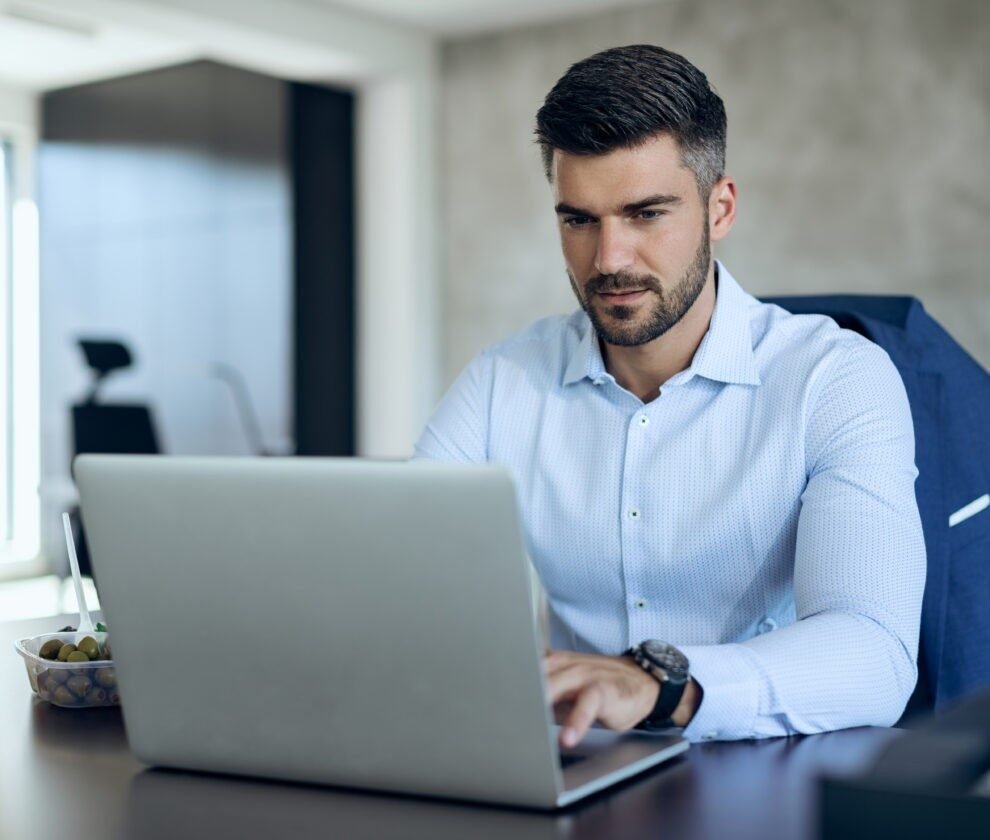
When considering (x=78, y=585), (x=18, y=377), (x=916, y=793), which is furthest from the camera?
(x=18, y=377)

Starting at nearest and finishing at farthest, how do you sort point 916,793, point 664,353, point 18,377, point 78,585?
point 916,793 → point 78,585 → point 664,353 → point 18,377

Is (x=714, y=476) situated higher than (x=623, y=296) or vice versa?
(x=623, y=296)

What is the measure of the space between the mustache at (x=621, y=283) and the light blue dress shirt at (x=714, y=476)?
0.33ft

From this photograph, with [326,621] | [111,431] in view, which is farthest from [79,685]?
[111,431]

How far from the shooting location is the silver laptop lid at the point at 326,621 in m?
0.78

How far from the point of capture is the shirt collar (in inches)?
60.1

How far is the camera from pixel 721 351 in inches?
60.4

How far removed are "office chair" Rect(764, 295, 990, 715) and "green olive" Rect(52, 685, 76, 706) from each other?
0.88m

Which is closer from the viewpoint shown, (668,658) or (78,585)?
(668,658)

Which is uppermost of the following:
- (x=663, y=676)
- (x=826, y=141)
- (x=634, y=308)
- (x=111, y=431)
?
(x=826, y=141)

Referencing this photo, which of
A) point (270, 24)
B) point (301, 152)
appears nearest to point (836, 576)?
point (270, 24)

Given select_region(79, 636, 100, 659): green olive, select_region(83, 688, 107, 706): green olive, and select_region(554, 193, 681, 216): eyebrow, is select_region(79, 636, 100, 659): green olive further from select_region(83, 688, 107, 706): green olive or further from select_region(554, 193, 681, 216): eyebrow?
select_region(554, 193, 681, 216): eyebrow

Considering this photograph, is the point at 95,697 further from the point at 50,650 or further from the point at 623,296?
the point at 623,296

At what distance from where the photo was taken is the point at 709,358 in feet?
5.02
